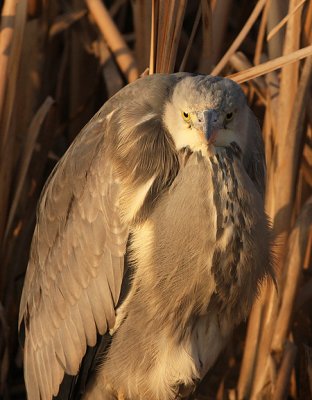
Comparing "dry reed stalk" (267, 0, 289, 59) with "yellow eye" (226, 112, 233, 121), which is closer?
"yellow eye" (226, 112, 233, 121)

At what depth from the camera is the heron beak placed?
76.4 inches

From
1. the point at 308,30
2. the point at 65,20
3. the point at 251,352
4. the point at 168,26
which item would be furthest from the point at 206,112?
the point at 65,20

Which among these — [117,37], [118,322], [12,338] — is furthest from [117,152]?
[12,338]

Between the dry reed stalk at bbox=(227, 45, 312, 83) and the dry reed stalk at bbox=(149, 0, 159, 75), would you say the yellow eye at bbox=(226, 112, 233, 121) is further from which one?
the dry reed stalk at bbox=(149, 0, 159, 75)

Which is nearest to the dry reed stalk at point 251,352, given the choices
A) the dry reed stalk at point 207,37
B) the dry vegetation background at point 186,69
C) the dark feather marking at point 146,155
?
the dry vegetation background at point 186,69

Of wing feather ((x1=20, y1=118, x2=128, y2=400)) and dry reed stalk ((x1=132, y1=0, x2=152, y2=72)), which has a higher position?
dry reed stalk ((x1=132, y1=0, x2=152, y2=72))

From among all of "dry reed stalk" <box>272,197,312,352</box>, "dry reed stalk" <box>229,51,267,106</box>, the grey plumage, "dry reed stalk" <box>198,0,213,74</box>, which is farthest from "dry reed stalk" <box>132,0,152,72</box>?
"dry reed stalk" <box>272,197,312,352</box>

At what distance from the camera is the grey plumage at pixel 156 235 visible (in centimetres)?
211

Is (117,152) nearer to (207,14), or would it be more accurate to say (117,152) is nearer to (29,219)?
(207,14)

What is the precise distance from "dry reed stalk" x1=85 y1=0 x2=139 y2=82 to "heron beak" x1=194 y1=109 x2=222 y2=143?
34.2 inches

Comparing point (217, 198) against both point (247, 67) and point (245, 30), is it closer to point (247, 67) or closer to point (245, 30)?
point (245, 30)

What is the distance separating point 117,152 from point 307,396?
3.83 feet

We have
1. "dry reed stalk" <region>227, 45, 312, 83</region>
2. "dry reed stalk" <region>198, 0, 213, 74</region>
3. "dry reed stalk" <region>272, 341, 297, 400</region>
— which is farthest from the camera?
"dry reed stalk" <region>272, 341, 297, 400</region>

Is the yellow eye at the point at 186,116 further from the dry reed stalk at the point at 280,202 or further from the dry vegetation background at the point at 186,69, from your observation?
the dry reed stalk at the point at 280,202
